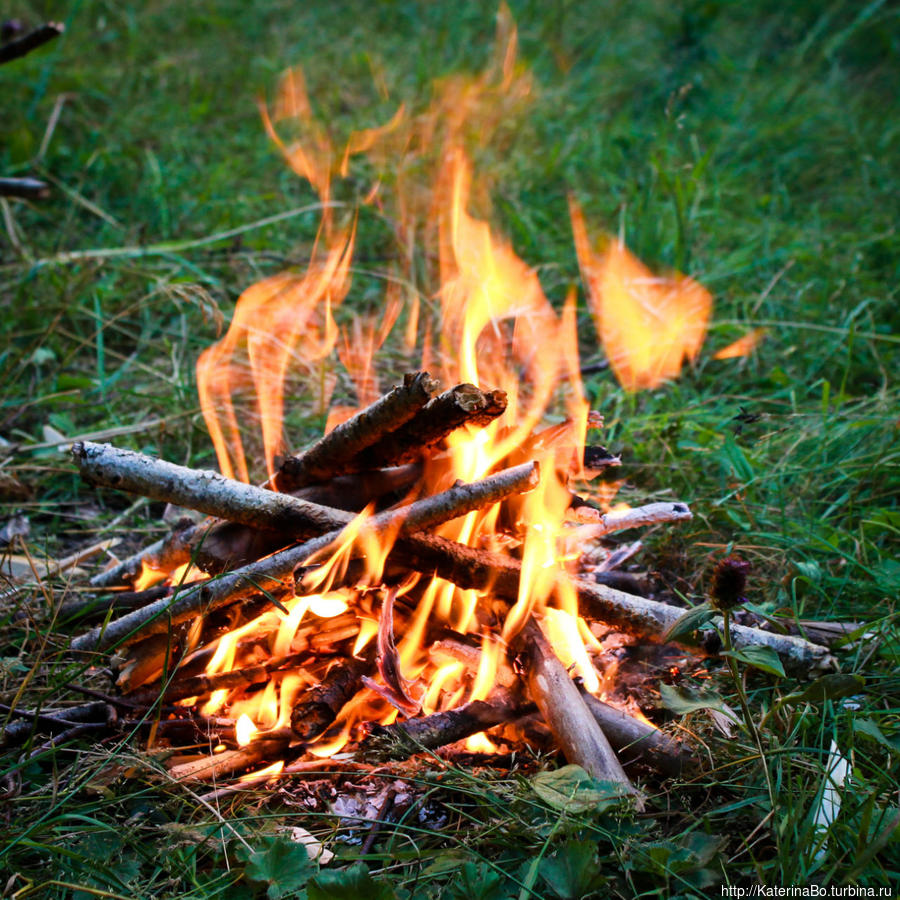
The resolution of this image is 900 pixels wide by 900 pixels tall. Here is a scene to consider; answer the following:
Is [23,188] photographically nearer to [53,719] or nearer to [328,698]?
[53,719]

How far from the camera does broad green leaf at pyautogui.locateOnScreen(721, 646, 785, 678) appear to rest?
1.42 m

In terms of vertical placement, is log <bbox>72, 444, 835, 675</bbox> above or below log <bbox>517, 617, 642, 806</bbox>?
above

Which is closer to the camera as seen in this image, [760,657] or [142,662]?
[760,657]

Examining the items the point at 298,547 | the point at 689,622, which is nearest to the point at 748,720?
the point at 689,622

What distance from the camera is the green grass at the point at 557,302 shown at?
4.37 ft

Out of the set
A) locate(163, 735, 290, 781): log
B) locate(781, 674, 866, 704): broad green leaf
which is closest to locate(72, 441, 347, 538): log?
locate(163, 735, 290, 781): log

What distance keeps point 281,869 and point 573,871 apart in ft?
1.51

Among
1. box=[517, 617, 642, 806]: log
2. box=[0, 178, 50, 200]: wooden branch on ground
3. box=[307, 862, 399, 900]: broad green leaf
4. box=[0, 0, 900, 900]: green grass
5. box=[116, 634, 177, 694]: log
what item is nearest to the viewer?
box=[307, 862, 399, 900]: broad green leaf

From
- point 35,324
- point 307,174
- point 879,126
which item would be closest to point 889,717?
point 35,324

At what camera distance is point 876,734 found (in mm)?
1424

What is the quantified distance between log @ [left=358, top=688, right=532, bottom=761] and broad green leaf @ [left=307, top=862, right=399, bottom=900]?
32 centimetres

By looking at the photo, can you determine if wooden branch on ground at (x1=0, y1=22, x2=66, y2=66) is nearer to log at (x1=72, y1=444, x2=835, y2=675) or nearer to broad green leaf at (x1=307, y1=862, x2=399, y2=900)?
log at (x1=72, y1=444, x2=835, y2=675)

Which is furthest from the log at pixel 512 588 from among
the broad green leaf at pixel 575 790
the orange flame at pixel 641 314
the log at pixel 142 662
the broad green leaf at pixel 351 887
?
the orange flame at pixel 641 314

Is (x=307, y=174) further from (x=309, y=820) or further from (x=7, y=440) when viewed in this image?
(x=309, y=820)
